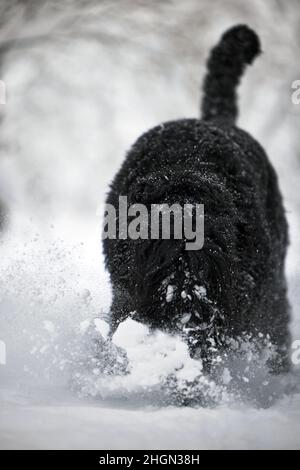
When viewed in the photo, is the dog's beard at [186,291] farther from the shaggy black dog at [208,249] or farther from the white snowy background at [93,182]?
the white snowy background at [93,182]

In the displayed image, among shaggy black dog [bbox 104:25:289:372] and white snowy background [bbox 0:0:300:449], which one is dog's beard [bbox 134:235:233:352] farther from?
white snowy background [bbox 0:0:300:449]

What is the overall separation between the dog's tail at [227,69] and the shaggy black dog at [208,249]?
60 centimetres

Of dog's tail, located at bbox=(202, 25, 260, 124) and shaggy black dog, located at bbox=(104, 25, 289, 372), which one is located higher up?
dog's tail, located at bbox=(202, 25, 260, 124)

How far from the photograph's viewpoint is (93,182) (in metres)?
6.79

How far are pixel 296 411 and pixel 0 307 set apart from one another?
2048 millimetres

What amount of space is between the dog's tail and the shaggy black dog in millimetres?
598

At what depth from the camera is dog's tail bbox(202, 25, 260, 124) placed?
178 inches

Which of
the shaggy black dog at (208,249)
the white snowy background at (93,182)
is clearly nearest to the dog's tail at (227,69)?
the shaggy black dog at (208,249)

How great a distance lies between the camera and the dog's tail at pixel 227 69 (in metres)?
4.53

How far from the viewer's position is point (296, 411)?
8.50 ft

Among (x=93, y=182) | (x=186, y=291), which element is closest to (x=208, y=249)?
(x=186, y=291)

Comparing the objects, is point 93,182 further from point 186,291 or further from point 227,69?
point 186,291

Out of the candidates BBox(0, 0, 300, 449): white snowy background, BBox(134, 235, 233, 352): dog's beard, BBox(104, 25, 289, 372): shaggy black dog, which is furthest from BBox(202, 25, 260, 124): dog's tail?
BBox(134, 235, 233, 352): dog's beard
